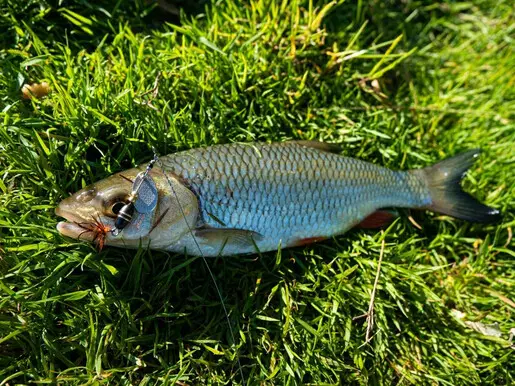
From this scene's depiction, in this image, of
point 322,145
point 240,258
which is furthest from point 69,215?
point 322,145

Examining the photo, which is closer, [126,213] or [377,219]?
[126,213]

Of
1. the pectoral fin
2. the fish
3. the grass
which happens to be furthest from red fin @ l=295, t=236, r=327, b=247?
the pectoral fin

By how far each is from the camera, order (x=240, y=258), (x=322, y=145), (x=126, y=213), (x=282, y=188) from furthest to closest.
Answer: (x=322, y=145) < (x=240, y=258) < (x=282, y=188) < (x=126, y=213)

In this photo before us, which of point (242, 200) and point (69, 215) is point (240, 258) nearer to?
point (242, 200)

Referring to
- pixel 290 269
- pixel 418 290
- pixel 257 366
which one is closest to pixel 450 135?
pixel 418 290

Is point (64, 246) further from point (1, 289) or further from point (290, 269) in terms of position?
point (290, 269)

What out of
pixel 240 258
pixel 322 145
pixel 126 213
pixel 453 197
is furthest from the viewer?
pixel 453 197

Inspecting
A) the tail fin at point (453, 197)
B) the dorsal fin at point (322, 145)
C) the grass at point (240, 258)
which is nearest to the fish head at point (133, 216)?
the grass at point (240, 258)
